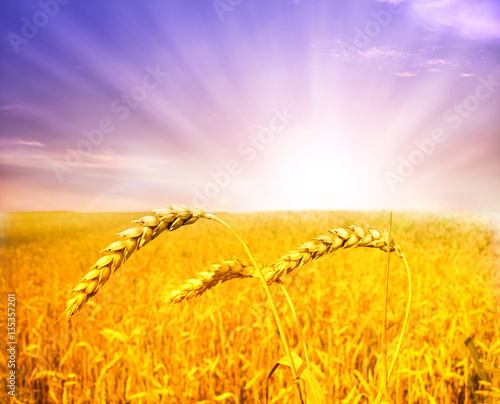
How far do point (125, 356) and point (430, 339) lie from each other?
2185 mm

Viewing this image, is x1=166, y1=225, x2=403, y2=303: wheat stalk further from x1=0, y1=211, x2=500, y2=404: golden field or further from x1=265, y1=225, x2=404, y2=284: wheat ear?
x1=0, y1=211, x2=500, y2=404: golden field

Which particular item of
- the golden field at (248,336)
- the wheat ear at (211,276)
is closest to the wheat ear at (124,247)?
the wheat ear at (211,276)

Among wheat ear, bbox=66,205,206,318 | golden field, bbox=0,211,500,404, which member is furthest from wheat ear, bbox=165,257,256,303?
golden field, bbox=0,211,500,404

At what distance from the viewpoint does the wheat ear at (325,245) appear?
951 mm

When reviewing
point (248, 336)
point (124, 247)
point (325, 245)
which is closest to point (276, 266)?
point (325, 245)

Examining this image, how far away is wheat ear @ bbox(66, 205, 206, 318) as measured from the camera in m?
0.77

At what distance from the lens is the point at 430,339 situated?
3.28m

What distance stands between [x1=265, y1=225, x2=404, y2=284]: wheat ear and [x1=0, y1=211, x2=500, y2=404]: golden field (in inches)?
3.2

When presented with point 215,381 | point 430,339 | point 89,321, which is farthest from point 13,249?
point 430,339

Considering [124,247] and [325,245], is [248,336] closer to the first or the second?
[325,245]

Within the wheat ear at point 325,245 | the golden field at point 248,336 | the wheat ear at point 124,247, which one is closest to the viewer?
the wheat ear at point 124,247

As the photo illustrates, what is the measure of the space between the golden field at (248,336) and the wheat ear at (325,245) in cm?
8

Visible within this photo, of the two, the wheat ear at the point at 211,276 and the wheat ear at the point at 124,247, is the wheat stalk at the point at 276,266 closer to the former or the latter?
the wheat ear at the point at 211,276

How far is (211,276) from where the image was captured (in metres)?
0.95
